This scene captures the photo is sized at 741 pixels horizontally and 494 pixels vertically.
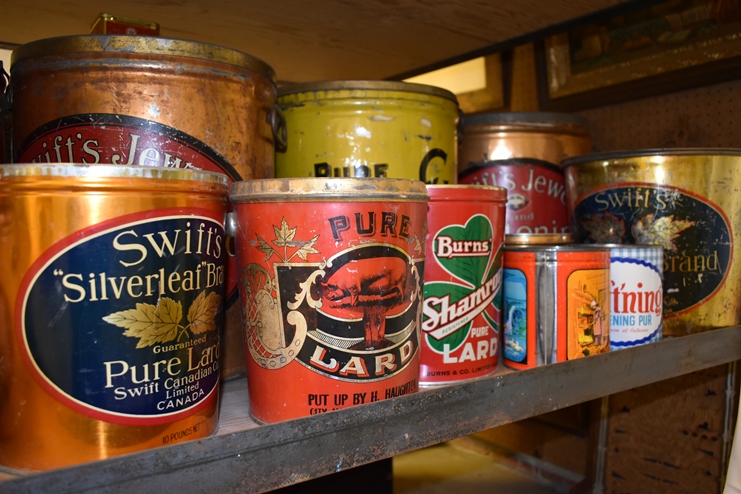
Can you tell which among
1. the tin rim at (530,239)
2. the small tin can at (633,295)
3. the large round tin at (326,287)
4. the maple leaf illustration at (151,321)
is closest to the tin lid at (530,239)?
the tin rim at (530,239)

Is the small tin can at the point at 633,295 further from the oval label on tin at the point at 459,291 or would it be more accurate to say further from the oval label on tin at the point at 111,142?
the oval label on tin at the point at 111,142

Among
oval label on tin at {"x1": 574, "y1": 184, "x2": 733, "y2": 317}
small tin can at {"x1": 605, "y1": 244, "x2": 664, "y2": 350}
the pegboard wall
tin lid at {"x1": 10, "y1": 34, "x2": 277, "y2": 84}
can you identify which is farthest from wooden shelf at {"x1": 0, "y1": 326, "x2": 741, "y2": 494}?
the pegboard wall

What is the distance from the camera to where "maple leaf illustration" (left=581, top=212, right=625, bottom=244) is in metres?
1.04

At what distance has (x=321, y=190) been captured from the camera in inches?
23.6

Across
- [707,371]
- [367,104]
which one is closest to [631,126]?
[707,371]

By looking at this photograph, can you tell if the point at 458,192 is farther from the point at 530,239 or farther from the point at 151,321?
the point at 151,321

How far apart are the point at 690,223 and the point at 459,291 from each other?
0.47 m

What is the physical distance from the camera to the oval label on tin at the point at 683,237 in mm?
986

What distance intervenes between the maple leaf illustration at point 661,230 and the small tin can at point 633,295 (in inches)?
3.4

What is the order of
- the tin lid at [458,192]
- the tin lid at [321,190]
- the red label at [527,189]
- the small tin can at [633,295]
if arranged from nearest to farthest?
the tin lid at [321,190], the tin lid at [458,192], the small tin can at [633,295], the red label at [527,189]

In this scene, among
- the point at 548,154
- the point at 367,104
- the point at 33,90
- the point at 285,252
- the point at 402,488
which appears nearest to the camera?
the point at 285,252

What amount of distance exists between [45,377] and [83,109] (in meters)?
0.35

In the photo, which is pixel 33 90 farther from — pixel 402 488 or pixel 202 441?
pixel 402 488

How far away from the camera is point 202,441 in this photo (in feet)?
1.68
